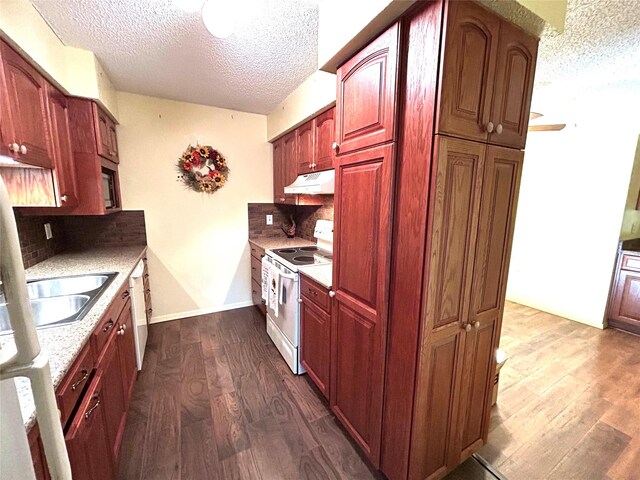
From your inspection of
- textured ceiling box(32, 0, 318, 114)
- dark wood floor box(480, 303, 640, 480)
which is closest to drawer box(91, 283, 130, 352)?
textured ceiling box(32, 0, 318, 114)

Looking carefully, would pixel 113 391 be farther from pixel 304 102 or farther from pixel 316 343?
pixel 304 102

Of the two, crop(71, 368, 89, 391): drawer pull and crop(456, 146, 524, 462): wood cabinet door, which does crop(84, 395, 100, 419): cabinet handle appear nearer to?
crop(71, 368, 89, 391): drawer pull

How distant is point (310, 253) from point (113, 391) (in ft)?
6.04

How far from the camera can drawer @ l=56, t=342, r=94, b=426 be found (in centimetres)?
90

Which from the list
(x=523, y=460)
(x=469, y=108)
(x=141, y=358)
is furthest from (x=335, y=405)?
(x=469, y=108)

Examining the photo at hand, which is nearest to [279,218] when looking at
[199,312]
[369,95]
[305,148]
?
[305,148]

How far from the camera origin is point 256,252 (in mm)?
3365

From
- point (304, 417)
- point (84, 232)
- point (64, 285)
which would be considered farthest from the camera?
point (84, 232)

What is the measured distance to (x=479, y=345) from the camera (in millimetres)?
1412

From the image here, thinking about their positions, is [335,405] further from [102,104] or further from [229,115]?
[229,115]

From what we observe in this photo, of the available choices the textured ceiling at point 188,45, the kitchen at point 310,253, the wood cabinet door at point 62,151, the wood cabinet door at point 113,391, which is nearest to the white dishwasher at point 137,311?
the kitchen at point 310,253

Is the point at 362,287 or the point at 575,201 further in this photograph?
the point at 575,201

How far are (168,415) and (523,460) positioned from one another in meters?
2.24

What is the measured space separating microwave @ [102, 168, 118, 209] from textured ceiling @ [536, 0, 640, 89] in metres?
3.18
